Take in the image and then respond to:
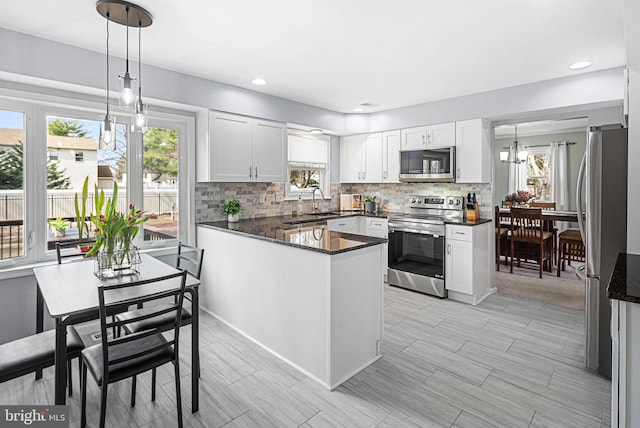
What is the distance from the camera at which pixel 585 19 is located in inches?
90.9

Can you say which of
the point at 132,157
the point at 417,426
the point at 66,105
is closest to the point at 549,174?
the point at 417,426

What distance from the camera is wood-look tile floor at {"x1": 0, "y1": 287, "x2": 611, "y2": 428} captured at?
203 centimetres

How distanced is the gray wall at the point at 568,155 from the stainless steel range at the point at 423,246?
2414 millimetres

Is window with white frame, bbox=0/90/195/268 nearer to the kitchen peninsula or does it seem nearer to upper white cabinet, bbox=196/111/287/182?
upper white cabinet, bbox=196/111/287/182

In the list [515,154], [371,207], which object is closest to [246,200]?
[371,207]

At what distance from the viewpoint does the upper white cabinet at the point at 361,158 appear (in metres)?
5.16

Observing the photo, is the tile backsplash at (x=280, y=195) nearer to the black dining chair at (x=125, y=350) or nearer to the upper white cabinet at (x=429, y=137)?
the upper white cabinet at (x=429, y=137)

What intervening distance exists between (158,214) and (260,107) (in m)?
1.65

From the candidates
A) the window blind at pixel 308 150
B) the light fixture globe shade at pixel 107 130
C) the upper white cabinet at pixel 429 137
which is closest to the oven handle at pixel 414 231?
the upper white cabinet at pixel 429 137

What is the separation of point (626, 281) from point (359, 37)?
2.20 m

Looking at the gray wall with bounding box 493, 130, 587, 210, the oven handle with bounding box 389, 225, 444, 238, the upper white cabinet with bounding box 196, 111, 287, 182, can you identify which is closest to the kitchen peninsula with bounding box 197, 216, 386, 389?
the upper white cabinet with bounding box 196, 111, 287, 182

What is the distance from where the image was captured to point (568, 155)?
277 inches

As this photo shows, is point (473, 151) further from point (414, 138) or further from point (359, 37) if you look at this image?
point (359, 37)

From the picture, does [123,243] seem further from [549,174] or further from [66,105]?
[549,174]
